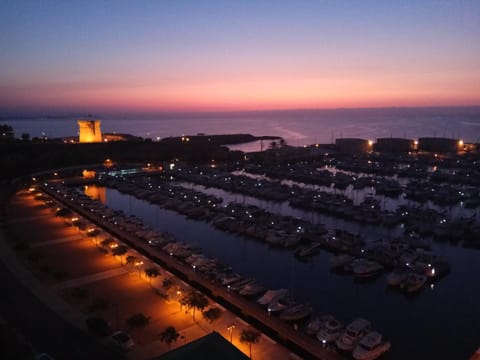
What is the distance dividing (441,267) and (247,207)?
10.0 metres

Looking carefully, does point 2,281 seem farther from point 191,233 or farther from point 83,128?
point 83,128

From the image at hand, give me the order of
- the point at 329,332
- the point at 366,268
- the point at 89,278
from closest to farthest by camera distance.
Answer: the point at 329,332, the point at 89,278, the point at 366,268

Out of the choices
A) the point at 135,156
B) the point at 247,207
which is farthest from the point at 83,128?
the point at 247,207

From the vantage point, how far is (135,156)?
4397 cm

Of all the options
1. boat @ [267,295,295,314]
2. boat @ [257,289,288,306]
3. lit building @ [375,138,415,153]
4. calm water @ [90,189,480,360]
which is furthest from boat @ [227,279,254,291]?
lit building @ [375,138,415,153]

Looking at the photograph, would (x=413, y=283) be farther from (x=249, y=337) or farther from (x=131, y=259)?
(x=131, y=259)

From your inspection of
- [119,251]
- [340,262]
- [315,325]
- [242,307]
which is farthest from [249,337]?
[340,262]

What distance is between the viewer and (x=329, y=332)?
9227mm

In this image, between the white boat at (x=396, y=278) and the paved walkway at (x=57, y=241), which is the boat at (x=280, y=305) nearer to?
the white boat at (x=396, y=278)

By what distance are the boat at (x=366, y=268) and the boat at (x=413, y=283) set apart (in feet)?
3.68

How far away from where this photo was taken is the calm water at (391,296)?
9.95 m

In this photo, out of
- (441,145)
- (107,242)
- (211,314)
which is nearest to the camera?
(211,314)

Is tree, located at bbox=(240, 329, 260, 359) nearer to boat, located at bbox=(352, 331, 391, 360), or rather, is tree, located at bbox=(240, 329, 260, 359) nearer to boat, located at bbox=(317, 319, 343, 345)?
boat, located at bbox=(317, 319, 343, 345)

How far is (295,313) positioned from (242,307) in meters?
1.47
